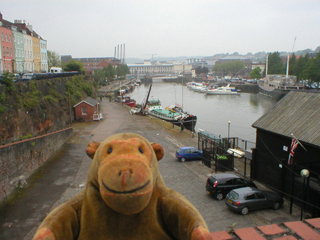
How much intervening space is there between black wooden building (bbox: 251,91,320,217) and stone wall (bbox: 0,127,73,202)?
36.5ft

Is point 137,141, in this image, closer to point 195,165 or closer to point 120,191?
point 120,191

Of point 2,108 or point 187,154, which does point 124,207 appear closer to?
point 2,108

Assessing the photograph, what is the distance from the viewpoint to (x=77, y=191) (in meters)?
13.6

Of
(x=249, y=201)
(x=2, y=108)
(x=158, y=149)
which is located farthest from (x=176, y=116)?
(x=158, y=149)

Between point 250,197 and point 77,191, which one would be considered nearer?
point 250,197

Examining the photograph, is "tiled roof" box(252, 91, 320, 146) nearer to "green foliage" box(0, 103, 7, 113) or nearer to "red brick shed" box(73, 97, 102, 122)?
"green foliage" box(0, 103, 7, 113)

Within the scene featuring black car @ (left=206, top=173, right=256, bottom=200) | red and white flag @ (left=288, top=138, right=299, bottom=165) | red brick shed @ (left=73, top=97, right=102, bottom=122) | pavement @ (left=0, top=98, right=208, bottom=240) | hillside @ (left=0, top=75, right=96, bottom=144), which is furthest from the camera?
red brick shed @ (left=73, top=97, right=102, bottom=122)

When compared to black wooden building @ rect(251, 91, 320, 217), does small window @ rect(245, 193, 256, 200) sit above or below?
below

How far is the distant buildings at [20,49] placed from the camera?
3449 centimetres

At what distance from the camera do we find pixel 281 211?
38.1ft

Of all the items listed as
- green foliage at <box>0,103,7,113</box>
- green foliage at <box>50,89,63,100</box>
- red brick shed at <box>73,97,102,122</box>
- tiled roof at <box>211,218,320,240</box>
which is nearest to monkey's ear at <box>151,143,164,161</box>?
tiled roof at <box>211,218,320,240</box>

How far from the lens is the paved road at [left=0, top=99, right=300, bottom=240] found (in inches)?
415

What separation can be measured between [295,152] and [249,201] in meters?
3.42

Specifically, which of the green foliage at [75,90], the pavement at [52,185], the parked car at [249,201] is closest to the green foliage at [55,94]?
the green foliage at [75,90]
